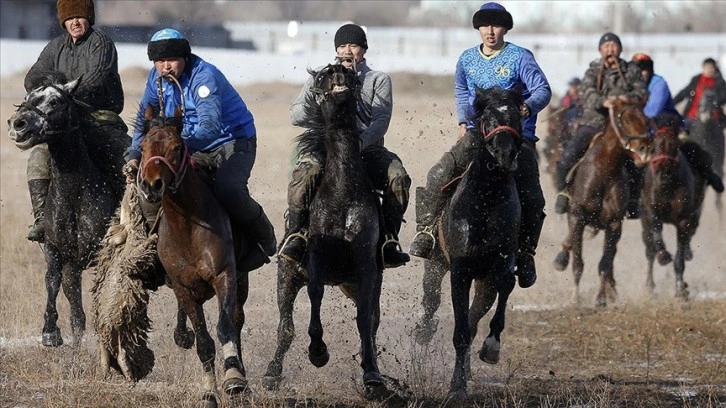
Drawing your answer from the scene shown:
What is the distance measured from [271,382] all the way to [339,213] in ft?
5.72

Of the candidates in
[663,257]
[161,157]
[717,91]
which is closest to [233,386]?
[161,157]

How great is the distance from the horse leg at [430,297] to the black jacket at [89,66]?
9.96ft

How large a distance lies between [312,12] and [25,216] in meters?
62.3

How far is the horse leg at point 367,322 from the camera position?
8.88 m

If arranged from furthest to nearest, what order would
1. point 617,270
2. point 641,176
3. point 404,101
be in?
point 404,101, point 617,270, point 641,176

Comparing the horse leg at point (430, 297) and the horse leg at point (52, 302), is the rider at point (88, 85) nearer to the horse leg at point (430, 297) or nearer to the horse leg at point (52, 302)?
the horse leg at point (52, 302)

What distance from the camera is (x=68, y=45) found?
11250 millimetres

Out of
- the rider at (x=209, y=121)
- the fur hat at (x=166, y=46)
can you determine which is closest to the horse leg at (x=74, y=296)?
the rider at (x=209, y=121)

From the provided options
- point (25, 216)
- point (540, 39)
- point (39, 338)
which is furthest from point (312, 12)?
point (39, 338)

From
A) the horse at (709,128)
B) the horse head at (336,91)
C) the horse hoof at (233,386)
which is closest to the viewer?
the horse hoof at (233,386)

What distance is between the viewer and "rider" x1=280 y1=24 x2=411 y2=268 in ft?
31.3

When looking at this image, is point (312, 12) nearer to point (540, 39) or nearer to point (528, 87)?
point (540, 39)

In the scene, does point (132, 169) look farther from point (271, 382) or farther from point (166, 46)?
point (271, 382)

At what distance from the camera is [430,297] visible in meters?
11.2
